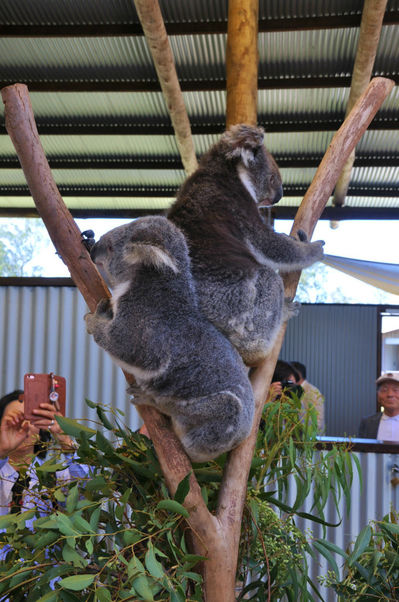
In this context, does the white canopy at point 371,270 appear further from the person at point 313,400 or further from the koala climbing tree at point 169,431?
the koala climbing tree at point 169,431

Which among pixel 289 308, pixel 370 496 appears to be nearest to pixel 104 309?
pixel 289 308

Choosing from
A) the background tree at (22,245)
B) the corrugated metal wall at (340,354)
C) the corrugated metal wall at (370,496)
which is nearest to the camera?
the corrugated metal wall at (370,496)

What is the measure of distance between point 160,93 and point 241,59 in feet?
5.87

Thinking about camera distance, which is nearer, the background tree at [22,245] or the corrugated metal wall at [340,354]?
the corrugated metal wall at [340,354]

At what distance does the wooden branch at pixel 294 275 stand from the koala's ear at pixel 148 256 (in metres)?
0.44

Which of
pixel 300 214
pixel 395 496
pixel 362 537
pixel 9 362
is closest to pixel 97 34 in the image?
pixel 9 362

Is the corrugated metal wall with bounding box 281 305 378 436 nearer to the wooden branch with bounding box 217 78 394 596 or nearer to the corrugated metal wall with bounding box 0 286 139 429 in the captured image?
the corrugated metal wall with bounding box 0 286 139 429

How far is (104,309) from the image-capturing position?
1677 millimetres

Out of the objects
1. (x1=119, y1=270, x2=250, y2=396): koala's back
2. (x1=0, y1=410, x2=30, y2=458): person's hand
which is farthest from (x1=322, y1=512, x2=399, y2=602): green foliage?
(x1=0, y1=410, x2=30, y2=458): person's hand

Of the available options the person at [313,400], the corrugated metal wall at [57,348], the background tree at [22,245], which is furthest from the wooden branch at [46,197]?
the background tree at [22,245]

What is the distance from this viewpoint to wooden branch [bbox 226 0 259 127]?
388cm

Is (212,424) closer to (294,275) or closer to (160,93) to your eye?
(294,275)

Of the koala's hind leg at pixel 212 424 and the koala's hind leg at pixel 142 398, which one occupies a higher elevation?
the koala's hind leg at pixel 142 398

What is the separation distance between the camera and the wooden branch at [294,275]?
1.56 meters
